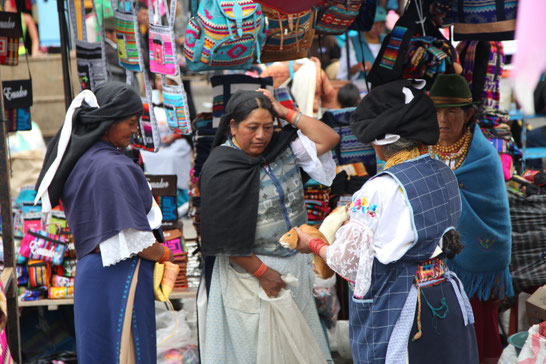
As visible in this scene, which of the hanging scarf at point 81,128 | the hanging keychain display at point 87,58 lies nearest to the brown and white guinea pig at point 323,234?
the hanging scarf at point 81,128

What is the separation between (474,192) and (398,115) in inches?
53.9

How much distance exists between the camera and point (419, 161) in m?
2.60

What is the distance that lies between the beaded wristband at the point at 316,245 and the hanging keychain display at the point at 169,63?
1.48m

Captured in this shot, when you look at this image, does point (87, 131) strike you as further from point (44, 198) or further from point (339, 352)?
point (339, 352)

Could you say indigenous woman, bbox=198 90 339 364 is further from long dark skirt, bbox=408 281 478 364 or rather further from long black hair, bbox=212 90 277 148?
long dark skirt, bbox=408 281 478 364

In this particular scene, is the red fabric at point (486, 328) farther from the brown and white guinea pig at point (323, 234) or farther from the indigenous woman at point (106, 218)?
the indigenous woman at point (106, 218)

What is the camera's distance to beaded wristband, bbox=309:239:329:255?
2717 mm

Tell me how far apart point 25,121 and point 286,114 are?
1983 mm

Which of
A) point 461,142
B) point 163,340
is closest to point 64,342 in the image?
point 163,340

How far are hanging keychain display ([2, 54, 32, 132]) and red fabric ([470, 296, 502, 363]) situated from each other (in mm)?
3191

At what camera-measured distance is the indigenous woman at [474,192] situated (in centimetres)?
361

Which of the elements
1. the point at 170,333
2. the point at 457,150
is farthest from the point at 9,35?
the point at 457,150

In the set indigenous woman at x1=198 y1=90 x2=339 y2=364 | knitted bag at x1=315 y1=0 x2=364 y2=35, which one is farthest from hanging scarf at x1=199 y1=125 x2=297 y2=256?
knitted bag at x1=315 y1=0 x2=364 y2=35

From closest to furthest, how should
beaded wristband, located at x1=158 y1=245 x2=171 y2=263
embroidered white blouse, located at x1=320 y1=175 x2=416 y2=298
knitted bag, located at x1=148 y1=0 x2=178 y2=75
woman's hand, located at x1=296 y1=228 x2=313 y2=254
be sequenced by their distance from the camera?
1. embroidered white blouse, located at x1=320 y1=175 x2=416 y2=298
2. woman's hand, located at x1=296 y1=228 x2=313 y2=254
3. beaded wristband, located at x1=158 y1=245 x2=171 y2=263
4. knitted bag, located at x1=148 y1=0 x2=178 y2=75
